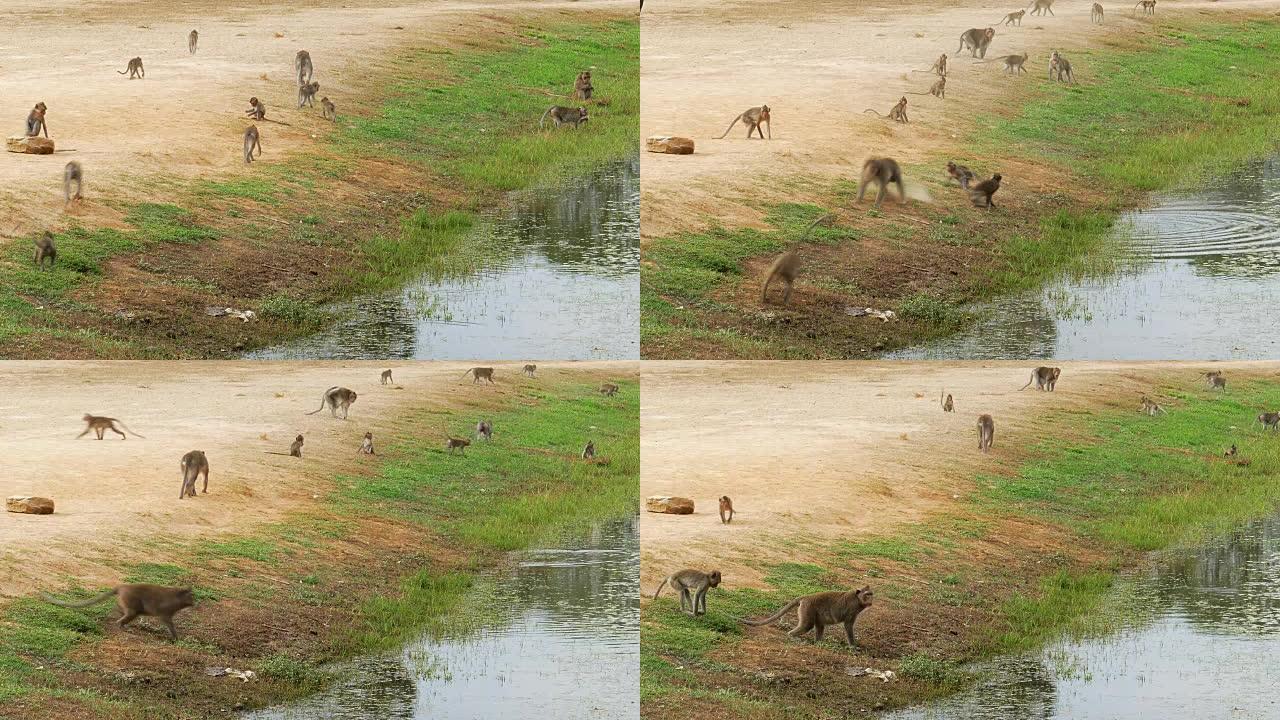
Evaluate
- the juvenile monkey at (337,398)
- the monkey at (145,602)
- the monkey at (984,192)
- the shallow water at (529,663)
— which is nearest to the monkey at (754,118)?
the monkey at (984,192)

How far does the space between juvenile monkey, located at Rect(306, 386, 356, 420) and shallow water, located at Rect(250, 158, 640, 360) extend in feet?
3.52

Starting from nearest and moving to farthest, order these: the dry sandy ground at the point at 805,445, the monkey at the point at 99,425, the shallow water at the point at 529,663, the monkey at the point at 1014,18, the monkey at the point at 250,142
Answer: the shallow water at the point at 529,663 < the dry sandy ground at the point at 805,445 < the monkey at the point at 99,425 < the monkey at the point at 250,142 < the monkey at the point at 1014,18

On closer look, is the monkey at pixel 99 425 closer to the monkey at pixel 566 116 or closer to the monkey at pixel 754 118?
the monkey at pixel 754 118

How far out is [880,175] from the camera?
23.3 meters

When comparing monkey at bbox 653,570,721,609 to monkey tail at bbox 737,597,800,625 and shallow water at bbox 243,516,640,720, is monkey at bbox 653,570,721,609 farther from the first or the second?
shallow water at bbox 243,516,640,720

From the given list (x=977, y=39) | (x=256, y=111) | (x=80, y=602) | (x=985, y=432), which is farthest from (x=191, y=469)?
(x=977, y=39)

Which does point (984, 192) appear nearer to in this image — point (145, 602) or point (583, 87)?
point (583, 87)

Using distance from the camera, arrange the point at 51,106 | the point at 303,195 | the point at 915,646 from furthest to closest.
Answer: the point at 51,106, the point at 303,195, the point at 915,646

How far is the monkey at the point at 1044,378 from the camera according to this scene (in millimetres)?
24172

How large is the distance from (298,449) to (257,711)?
605 centimetres

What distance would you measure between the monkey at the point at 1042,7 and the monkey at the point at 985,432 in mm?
13445

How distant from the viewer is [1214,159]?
1089 inches

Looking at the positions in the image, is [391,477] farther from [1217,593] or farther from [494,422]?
[1217,593]

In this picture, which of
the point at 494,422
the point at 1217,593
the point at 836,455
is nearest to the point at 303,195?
the point at 494,422
